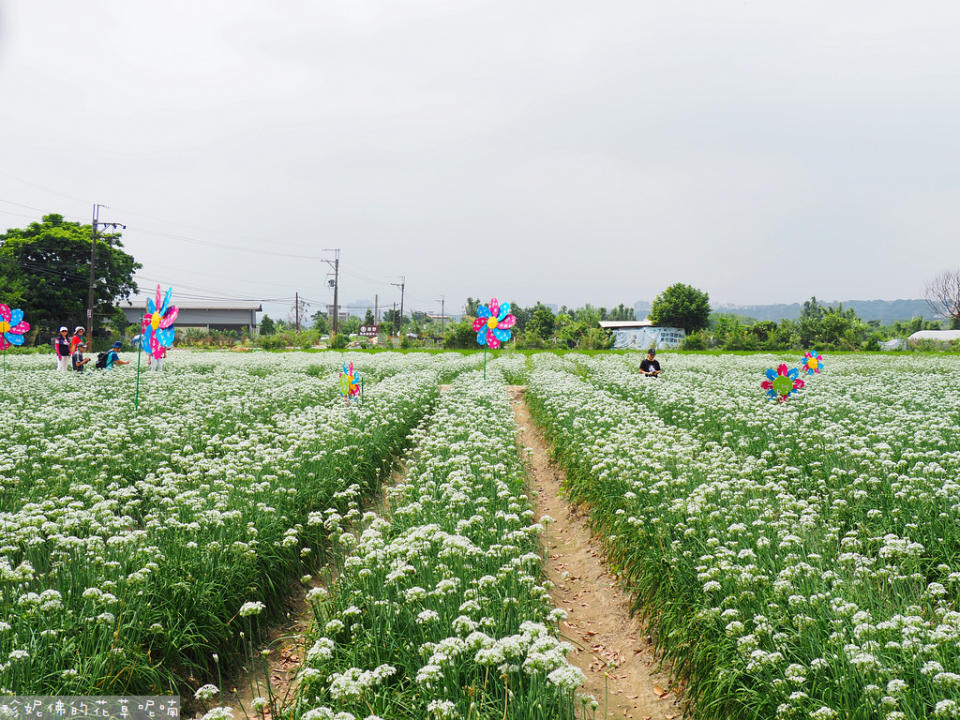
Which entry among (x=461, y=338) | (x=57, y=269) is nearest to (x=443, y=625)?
(x=461, y=338)

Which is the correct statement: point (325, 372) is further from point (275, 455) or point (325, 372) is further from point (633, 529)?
point (633, 529)

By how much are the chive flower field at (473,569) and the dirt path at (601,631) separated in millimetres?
238

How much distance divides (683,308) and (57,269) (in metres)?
87.8

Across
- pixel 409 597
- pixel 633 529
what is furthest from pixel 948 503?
pixel 409 597

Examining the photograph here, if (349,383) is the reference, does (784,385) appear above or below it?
above

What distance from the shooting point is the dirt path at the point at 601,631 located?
4.94 metres

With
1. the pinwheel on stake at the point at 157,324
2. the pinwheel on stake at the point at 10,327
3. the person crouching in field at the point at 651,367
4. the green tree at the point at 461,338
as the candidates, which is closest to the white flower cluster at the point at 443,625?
the pinwheel on stake at the point at 157,324

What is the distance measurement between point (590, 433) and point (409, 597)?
6.93 meters

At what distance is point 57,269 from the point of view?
188ft

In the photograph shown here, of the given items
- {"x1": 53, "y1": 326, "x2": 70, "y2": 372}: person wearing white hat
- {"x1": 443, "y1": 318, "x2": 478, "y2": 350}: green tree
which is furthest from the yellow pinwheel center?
{"x1": 443, "y1": 318, "x2": 478, "y2": 350}: green tree

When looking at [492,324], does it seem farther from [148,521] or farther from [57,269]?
[57,269]

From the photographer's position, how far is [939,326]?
98.2 m

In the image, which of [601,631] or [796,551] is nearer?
[796,551]

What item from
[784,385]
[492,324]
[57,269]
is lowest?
[784,385]
